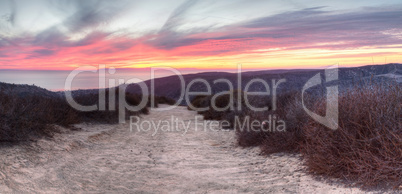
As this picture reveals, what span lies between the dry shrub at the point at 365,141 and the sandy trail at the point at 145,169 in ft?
0.85

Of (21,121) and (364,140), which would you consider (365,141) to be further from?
(21,121)

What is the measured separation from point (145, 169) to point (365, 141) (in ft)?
12.0

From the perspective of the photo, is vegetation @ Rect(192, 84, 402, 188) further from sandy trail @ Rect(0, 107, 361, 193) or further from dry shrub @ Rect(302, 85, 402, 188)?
sandy trail @ Rect(0, 107, 361, 193)

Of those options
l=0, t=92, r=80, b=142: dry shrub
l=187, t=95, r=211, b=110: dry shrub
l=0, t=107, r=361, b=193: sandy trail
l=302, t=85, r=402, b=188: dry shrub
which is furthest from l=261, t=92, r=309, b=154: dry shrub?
l=187, t=95, r=211, b=110: dry shrub

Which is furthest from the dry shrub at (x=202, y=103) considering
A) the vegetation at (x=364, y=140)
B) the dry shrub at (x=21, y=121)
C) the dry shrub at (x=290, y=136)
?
the vegetation at (x=364, y=140)

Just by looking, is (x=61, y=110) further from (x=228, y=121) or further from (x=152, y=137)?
(x=228, y=121)

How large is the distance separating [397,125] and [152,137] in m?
6.75

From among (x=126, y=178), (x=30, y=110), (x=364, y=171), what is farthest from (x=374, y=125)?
(x=30, y=110)

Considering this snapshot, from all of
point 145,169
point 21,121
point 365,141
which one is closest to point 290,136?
point 365,141

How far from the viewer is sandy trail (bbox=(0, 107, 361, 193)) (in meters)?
4.25

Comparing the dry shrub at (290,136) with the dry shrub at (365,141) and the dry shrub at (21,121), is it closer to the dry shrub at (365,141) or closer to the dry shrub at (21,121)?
the dry shrub at (365,141)

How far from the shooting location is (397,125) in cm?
351

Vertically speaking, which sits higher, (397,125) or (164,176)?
(397,125)

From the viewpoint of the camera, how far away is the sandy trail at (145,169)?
425 centimetres
